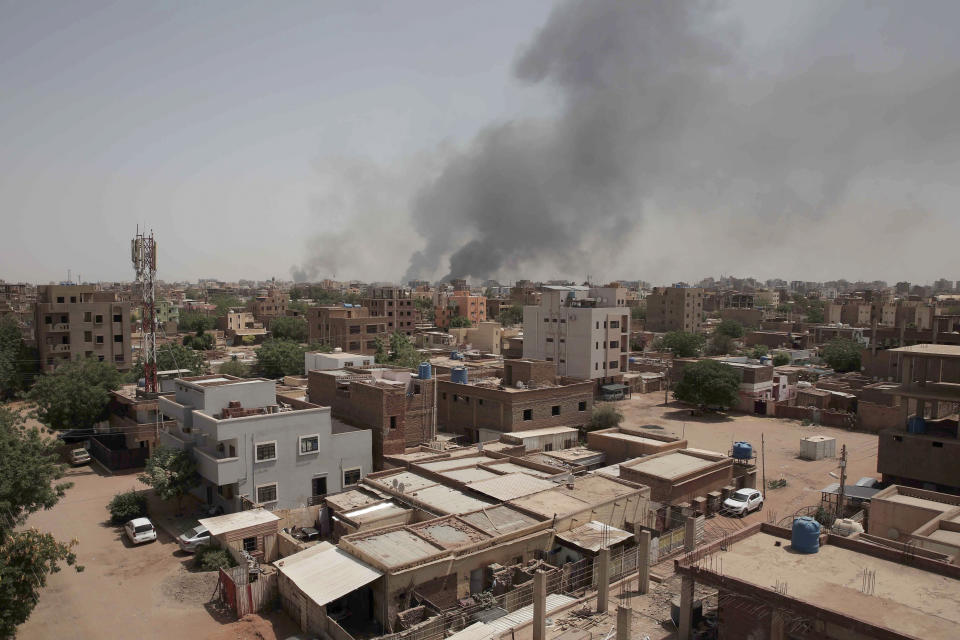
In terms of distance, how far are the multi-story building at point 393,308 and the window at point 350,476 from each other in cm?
6386

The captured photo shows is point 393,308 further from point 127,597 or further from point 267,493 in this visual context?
point 127,597

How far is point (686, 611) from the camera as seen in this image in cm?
1348

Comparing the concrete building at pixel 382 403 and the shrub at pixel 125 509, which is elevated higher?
the concrete building at pixel 382 403

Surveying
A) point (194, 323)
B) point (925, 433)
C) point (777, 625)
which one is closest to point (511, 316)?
point (194, 323)

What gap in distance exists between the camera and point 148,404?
33.2m

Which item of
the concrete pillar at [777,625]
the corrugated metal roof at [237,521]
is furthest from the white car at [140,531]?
the concrete pillar at [777,625]

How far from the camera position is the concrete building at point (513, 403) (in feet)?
106

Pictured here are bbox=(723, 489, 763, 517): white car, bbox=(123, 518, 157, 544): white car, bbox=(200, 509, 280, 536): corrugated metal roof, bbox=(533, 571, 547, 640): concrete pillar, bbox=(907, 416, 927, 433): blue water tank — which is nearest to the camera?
bbox=(533, 571, 547, 640): concrete pillar

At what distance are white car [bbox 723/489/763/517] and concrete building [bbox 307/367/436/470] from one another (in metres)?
14.0

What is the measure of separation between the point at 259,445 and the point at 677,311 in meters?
92.7

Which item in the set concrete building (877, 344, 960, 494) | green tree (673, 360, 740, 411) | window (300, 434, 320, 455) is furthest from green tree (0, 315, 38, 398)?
concrete building (877, 344, 960, 494)

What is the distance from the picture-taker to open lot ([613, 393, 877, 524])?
2844 cm

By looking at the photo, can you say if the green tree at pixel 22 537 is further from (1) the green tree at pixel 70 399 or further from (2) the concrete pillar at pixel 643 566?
(1) the green tree at pixel 70 399

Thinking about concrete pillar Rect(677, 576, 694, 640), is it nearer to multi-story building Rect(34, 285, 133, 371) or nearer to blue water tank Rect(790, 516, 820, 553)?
blue water tank Rect(790, 516, 820, 553)
